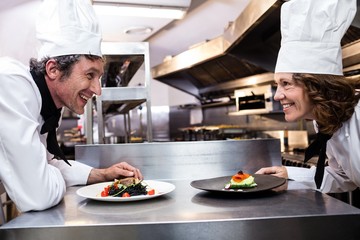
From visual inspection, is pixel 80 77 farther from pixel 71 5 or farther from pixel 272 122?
pixel 272 122

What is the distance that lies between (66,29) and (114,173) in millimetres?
616

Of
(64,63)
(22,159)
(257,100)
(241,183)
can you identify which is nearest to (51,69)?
(64,63)

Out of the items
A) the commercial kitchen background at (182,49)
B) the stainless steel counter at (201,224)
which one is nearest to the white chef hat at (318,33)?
the stainless steel counter at (201,224)

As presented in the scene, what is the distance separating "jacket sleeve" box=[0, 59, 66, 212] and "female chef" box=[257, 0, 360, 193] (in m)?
0.86

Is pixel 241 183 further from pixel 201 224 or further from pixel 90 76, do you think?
pixel 90 76

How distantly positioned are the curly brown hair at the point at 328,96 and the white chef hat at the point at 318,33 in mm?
30

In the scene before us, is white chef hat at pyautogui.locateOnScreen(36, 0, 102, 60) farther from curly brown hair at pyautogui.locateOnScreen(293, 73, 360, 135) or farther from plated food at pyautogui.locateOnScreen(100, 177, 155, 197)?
curly brown hair at pyautogui.locateOnScreen(293, 73, 360, 135)

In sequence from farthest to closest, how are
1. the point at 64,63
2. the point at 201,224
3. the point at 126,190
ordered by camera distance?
the point at 64,63 → the point at 126,190 → the point at 201,224

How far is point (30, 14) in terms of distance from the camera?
11.6 feet

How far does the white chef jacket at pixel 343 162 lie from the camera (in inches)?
56.2

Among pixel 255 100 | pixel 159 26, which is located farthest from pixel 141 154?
pixel 159 26

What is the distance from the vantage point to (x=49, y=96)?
1.31m

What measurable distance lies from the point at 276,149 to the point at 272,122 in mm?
3383

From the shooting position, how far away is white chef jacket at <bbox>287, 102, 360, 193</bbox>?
4.69 feet
